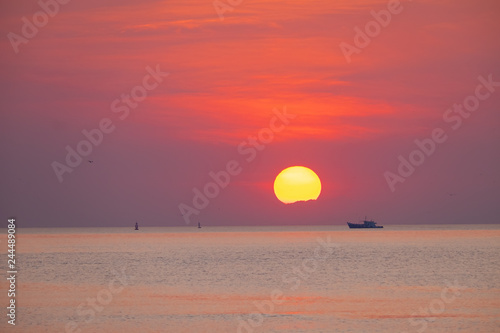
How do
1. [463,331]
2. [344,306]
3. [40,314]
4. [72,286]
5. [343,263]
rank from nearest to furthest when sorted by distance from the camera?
1. [463,331]
2. [40,314]
3. [344,306]
4. [72,286]
5. [343,263]

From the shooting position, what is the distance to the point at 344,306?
48.3 metres

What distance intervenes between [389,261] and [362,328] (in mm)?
63627

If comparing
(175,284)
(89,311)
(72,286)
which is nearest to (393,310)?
(89,311)

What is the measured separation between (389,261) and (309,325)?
63535 millimetres

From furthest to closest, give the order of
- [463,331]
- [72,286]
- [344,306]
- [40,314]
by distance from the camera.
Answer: [72,286] → [344,306] → [40,314] → [463,331]

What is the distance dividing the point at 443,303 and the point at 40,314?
26.1 meters

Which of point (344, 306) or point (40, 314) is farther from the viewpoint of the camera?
point (344, 306)

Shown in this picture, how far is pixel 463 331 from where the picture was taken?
3897 centimetres

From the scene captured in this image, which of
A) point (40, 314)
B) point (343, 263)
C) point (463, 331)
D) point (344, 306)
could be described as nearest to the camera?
point (463, 331)

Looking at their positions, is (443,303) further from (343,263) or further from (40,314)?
(343,263)

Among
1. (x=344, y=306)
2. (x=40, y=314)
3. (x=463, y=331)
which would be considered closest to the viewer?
(x=463, y=331)

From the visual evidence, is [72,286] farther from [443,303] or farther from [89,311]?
[443,303]

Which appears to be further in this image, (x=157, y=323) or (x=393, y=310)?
(x=393, y=310)

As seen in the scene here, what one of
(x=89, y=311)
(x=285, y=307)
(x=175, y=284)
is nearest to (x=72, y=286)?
→ (x=175, y=284)
